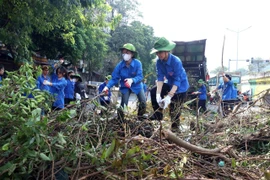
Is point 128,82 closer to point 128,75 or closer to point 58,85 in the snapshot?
point 128,75

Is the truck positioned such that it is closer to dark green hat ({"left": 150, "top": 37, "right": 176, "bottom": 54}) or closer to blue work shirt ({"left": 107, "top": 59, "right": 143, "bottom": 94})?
blue work shirt ({"left": 107, "top": 59, "right": 143, "bottom": 94})

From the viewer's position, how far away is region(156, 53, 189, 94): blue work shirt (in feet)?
12.5

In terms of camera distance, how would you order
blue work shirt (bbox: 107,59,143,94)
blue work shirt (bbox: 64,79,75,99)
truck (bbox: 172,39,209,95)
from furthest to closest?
truck (bbox: 172,39,209,95), blue work shirt (bbox: 64,79,75,99), blue work shirt (bbox: 107,59,143,94)

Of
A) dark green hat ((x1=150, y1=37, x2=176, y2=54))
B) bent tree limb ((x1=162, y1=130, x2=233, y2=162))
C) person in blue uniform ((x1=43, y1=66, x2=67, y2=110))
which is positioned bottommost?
bent tree limb ((x1=162, y1=130, x2=233, y2=162))

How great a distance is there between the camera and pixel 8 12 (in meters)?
6.04

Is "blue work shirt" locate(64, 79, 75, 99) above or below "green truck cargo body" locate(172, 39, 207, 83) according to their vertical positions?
below

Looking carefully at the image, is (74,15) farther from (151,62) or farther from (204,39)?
(151,62)

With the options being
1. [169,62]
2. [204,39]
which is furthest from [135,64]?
[204,39]

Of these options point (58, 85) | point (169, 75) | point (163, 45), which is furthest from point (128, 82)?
point (58, 85)

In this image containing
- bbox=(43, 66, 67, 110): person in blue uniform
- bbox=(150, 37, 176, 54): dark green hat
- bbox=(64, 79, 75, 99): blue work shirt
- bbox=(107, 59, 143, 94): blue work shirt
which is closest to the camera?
bbox=(150, 37, 176, 54): dark green hat

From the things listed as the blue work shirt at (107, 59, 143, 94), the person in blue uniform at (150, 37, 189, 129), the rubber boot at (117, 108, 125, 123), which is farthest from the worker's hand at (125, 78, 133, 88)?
the rubber boot at (117, 108, 125, 123)

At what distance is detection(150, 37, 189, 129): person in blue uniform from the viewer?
12.1 feet

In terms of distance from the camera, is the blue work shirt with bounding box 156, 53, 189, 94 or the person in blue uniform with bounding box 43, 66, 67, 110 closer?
the blue work shirt with bounding box 156, 53, 189, 94

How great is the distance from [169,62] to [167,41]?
304mm
